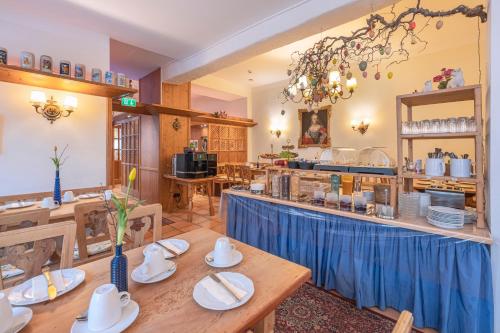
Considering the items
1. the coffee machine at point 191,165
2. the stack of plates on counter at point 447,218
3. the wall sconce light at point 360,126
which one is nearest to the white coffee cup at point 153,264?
the stack of plates on counter at point 447,218

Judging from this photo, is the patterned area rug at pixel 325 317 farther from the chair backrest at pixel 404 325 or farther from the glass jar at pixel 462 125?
the glass jar at pixel 462 125

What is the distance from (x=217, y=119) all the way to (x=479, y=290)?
5.48 metres

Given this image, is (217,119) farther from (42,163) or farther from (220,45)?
(42,163)

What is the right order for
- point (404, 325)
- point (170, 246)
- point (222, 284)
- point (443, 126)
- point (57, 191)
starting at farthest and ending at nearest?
point (57, 191), point (443, 126), point (170, 246), point (222, 284), point (404, 325)

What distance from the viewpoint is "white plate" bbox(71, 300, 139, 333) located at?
0.73m

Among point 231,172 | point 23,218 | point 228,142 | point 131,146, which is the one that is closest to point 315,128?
point 231,172

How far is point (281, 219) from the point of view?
243 centimetres

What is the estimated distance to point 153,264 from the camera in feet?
3.47

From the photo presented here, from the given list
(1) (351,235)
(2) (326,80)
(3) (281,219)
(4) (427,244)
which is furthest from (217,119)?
(4) (427,244)

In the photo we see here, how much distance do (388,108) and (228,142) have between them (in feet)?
13.3

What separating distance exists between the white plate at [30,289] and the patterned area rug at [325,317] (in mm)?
1298

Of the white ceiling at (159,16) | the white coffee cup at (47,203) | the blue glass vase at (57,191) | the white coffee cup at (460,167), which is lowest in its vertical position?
the white coffee cup at (47,203)

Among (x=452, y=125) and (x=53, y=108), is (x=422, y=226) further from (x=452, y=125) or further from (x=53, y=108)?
(x=53, y=108)

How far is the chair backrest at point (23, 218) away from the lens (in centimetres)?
136
